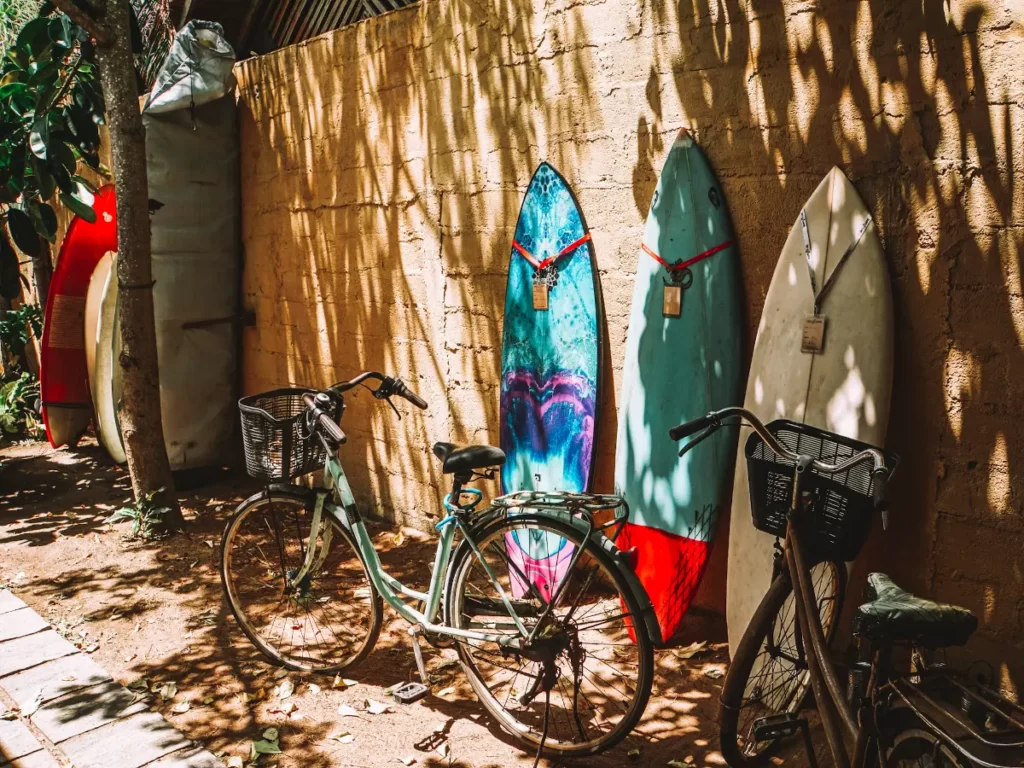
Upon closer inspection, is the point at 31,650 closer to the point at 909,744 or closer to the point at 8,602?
the point at 8,602

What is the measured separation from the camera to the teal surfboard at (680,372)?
3.25m

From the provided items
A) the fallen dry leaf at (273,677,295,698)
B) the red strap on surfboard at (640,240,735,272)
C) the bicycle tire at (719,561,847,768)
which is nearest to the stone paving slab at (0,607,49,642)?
the fallen dry leaf at (273,677,295,698)

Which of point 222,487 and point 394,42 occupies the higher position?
point 394,42

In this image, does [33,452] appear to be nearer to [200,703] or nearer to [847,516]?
[200,703]

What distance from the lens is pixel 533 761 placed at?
108 inches

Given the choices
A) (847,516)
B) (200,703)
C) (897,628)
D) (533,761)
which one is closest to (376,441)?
(200,703)

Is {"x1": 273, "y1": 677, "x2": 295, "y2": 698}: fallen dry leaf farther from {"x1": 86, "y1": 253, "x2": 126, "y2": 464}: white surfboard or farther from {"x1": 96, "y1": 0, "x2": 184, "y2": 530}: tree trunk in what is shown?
{"x1": 86, "y1": 253, "x2": 126, "y2": 464}: white surfboard

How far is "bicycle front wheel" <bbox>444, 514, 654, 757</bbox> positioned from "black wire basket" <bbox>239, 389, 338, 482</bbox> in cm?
69

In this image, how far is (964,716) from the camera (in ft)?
5.76

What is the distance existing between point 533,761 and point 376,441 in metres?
2.45

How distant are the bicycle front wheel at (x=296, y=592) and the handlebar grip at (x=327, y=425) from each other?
301 mm

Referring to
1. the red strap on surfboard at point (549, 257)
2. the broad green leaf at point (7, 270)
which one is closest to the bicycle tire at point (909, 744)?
the red strap on surfboard at point (549, 257)

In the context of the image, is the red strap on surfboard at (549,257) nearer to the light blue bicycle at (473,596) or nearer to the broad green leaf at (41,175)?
the light blue bicycle at (473,596)

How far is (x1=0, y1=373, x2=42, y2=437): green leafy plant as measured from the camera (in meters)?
7.16
